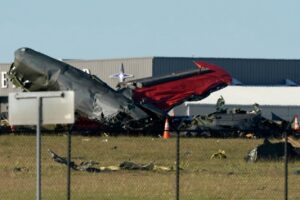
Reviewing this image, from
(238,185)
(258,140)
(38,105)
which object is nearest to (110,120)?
(258,140)

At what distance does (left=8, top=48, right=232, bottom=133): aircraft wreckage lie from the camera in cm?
4191

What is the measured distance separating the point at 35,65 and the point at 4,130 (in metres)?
4.71

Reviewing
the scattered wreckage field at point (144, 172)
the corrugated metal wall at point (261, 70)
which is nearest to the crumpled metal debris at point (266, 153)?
the scattered wreckage field at point (144, 172)

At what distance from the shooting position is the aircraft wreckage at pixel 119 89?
4191 centimetres

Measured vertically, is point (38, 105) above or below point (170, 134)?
above

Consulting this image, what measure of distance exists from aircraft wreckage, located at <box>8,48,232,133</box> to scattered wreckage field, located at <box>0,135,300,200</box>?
2.97m

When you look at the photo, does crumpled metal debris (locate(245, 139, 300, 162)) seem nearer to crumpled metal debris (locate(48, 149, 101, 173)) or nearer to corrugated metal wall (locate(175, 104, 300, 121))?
crumpled metal debris (locate(48, 149, 101, 173))

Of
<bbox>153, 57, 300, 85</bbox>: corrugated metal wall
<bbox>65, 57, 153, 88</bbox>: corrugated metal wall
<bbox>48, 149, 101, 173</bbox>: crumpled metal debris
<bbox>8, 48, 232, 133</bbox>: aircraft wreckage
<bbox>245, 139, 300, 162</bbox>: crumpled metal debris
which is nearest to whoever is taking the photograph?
<bbox>48, 149, 101, 173</bbox>: crumpled metal debris

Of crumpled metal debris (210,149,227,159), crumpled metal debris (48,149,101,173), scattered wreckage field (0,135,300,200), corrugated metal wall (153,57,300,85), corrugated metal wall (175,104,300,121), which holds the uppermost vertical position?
corrugated metal wall (153,57,300,85)

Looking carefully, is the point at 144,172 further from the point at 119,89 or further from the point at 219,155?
the point at 119,89

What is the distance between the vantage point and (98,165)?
3027 cm

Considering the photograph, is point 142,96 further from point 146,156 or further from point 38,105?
point 38,105

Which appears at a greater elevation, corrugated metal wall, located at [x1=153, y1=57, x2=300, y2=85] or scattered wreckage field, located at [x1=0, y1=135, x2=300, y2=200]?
corrugated metal wall, located at [x1=153, y1=57, x2=300, y2=85]

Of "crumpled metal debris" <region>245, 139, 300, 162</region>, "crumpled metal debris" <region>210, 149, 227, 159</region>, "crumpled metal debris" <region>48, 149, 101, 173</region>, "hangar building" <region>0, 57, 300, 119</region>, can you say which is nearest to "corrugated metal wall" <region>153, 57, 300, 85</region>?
"hangar building" <region>0, 57, 300, 119</region>
